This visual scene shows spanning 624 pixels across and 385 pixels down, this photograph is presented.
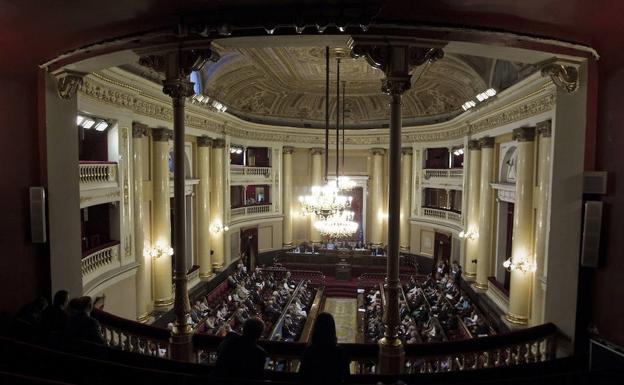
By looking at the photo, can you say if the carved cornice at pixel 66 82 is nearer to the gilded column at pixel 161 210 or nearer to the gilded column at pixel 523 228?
the gilded column at pixel 161 210

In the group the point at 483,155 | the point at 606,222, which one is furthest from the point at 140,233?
the point at 483,155

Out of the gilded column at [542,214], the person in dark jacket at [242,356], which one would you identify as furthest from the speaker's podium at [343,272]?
the person in dark jacket at [242,356]

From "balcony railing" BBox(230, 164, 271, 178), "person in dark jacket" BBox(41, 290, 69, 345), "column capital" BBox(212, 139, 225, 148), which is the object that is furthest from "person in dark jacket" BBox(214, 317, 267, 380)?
"balcony railing" BBox(230, 164, 271, 178)

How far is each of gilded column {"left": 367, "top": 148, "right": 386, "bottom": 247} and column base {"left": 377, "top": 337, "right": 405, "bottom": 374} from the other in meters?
14.5

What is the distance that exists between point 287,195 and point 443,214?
283 inches

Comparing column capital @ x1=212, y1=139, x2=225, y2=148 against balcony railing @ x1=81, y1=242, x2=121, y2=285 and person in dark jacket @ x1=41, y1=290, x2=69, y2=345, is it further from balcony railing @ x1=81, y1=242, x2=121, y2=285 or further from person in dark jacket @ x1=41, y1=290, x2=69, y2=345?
person in dark jacket @ x1=41, y1=290, x2=69, y2=345

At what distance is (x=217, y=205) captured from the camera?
14062 mm

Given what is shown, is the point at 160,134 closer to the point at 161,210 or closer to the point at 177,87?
the point at 161,210

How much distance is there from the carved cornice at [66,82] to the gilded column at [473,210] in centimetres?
1176

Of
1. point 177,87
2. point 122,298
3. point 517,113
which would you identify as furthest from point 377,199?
point 177,87

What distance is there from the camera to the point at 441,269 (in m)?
15.4

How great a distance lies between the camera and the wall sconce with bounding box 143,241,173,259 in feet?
32.7

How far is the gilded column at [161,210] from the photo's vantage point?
10008mm

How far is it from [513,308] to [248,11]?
936cm
